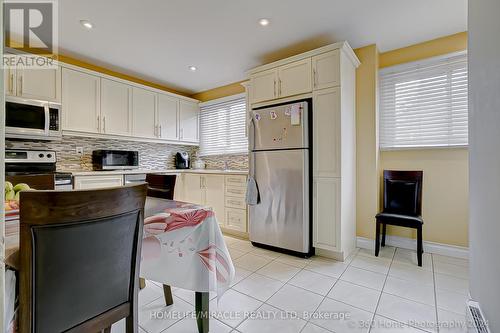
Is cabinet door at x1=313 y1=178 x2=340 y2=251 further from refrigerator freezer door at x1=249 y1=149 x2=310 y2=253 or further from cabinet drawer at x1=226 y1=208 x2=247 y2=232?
cabinet drawer at x1=226 y1=208 x2=247 y2=232

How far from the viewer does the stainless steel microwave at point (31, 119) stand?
2.42 m

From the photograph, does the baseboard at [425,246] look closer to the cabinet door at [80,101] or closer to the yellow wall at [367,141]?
the yellow wall at [367,141]

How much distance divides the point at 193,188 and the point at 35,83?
7.69 ft

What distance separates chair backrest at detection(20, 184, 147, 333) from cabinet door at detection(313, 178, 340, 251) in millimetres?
2031

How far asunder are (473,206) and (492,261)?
0.43 metres

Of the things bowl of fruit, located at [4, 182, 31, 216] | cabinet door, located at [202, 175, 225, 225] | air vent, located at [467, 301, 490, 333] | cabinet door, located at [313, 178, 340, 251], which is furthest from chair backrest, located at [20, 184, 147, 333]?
cabinet door, located at [202, 175, 225, 225]

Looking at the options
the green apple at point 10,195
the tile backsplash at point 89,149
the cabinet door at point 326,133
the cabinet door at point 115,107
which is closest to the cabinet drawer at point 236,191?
the cabinet door at point 326,133

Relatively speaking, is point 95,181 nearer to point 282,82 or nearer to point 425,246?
point 282,82

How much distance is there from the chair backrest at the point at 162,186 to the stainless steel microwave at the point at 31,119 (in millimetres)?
1534

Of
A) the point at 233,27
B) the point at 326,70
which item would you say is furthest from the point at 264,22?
the point at 326,70

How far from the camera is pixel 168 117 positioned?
399 centimetres

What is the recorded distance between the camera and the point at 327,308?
1.69 metres

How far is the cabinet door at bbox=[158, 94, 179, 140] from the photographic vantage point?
12.7 ft

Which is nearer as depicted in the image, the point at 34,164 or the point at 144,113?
the point at 34,164
